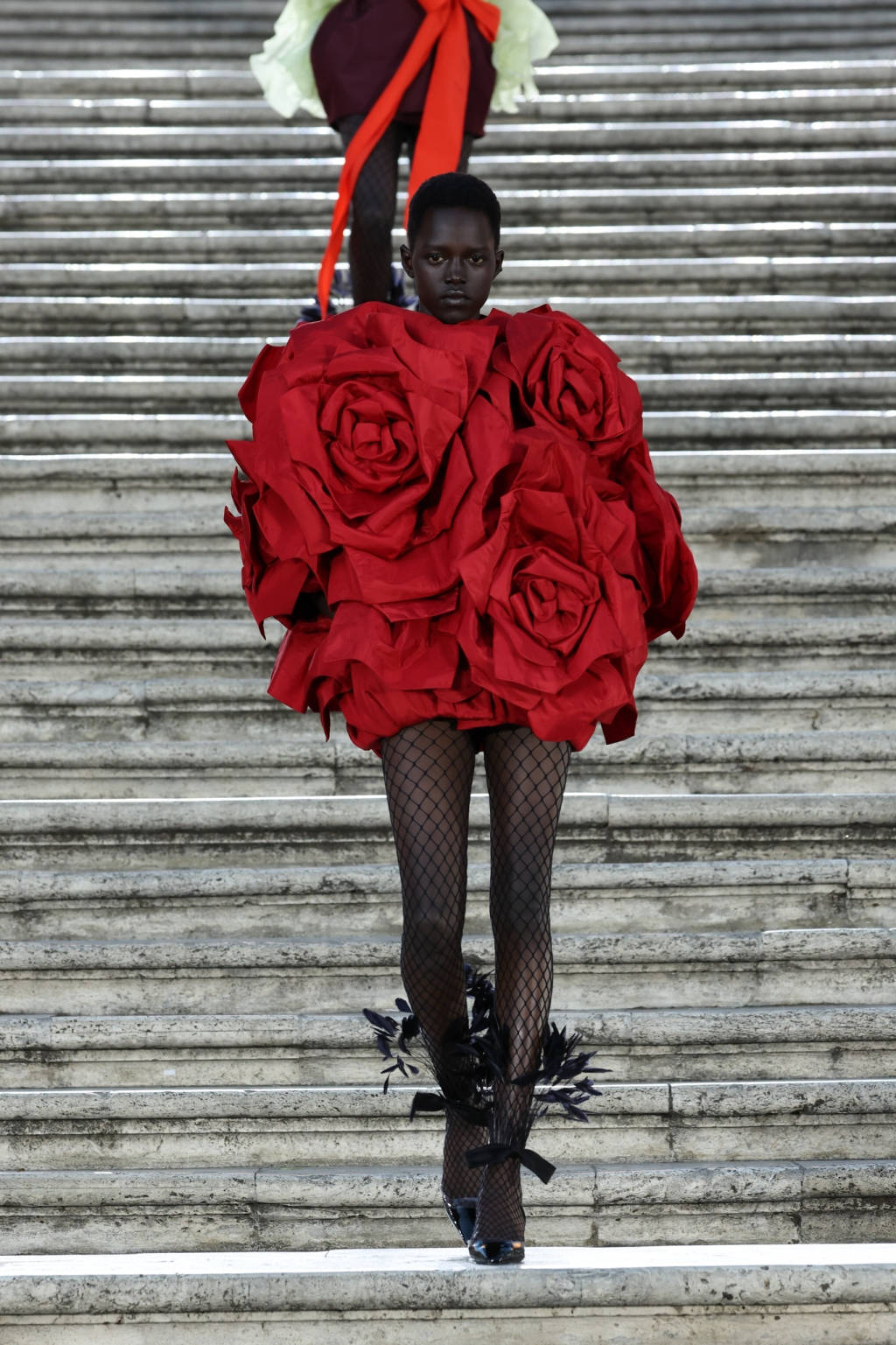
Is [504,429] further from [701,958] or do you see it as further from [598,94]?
[598,94]

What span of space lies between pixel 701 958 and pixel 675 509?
53.9 inches

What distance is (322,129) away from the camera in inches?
301

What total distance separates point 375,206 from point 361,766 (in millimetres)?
1718

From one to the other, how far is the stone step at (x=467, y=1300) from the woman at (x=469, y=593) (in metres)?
0.10

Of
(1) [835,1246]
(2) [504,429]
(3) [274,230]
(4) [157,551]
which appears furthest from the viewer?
(3) [274,230]

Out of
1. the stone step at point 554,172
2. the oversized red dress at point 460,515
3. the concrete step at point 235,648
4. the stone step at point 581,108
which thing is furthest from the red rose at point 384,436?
Answer: the stone step at point 581,108

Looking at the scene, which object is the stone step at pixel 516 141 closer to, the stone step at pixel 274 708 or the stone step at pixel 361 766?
the stone step at pixel 274 708

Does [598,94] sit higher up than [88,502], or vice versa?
[598,94]

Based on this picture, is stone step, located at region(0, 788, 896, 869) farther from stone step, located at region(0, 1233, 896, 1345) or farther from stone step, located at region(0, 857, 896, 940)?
stone step, located at region(0, 1233, 896, 1345)

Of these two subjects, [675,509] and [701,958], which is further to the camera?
[701,958]

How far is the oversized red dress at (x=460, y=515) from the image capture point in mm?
2705

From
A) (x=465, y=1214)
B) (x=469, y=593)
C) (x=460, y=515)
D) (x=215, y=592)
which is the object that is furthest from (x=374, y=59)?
(x=465, y=1214)

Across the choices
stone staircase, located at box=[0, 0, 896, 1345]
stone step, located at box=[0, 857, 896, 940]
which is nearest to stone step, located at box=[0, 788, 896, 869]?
stone staircase, located at box=[0, 0, 896, 1345]

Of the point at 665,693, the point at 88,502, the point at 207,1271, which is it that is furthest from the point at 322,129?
the point at 207,1271
